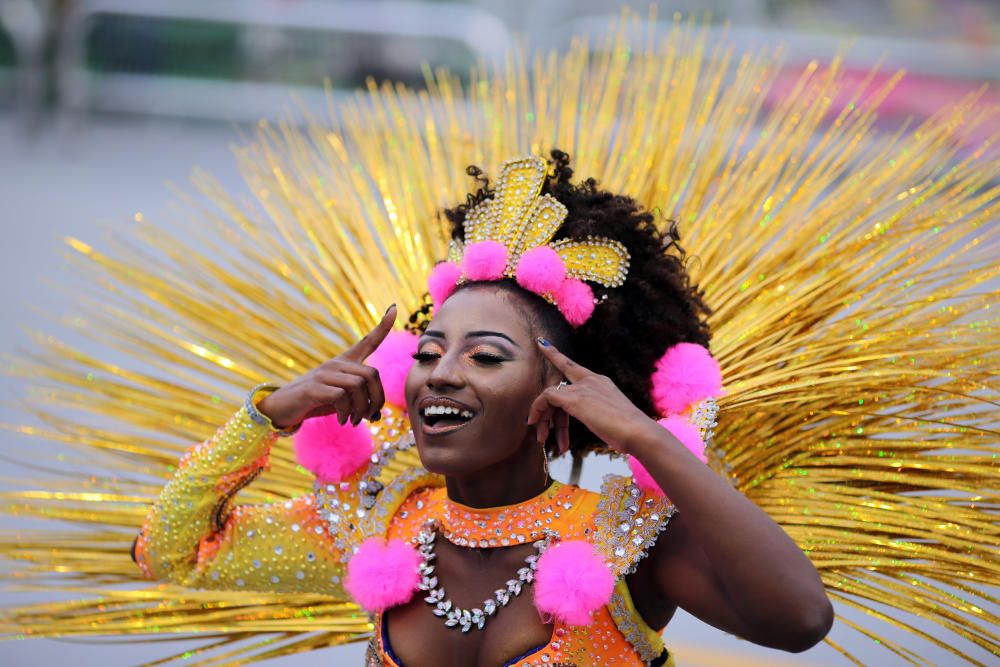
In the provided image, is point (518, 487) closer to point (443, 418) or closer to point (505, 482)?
point (505, 482)

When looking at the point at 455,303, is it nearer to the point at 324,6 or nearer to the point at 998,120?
the point at 998,120

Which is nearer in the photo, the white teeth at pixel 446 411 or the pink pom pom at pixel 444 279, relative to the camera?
the white teeth at pixel 446 411

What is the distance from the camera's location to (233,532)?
1.40m

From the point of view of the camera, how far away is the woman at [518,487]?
1.17 metres

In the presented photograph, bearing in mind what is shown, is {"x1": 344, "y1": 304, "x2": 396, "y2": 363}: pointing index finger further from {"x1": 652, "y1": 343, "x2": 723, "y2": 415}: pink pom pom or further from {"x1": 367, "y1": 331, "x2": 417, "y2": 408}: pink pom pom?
{"x1": 652, "y1": 343, "x2": 723, "y2": 415}: pink pom pom

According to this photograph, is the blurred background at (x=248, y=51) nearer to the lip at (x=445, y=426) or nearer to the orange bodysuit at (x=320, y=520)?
the orange bodysuit at (x=320, y=520)

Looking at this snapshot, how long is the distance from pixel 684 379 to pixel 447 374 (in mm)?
257

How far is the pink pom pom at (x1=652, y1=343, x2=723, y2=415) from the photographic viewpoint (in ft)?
4.38

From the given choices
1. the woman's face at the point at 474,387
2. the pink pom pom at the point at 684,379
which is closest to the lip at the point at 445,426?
the woman's face at the point at 474,387

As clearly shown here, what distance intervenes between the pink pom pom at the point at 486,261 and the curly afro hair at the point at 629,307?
0.04ft

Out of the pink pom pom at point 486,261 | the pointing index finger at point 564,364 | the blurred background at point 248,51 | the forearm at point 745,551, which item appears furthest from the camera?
the blurred background at point 248,51

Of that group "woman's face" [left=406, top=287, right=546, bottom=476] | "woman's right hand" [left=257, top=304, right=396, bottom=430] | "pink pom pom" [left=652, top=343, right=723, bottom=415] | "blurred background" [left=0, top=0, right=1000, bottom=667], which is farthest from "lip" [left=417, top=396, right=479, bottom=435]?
"blurred background" [left=0, top=0, right=1000, bottom=667]

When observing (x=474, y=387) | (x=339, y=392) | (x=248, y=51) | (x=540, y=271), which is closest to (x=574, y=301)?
(x=540, y=271)

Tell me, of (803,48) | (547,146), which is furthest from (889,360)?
(803,48)
